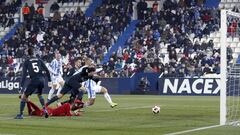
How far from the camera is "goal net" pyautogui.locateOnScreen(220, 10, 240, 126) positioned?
653 inches

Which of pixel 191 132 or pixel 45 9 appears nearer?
pixel 191 132

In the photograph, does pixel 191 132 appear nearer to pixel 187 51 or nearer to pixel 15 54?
pixel 187 51

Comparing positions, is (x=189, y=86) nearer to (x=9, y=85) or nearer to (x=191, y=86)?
(x=191, y=86)

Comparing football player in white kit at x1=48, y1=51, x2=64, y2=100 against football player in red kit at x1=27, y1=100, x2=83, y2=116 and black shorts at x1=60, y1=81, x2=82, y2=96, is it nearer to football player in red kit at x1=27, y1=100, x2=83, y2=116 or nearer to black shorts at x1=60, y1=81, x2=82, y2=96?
football player in red kit at x1=27, y1=100, x2=83, y2=116

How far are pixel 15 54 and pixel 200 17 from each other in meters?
14.7

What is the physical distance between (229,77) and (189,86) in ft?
62.4

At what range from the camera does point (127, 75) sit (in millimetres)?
Result: 42219

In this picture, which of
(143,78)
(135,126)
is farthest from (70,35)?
(135,126)

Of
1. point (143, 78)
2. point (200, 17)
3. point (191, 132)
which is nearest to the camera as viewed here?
point (191, 132)

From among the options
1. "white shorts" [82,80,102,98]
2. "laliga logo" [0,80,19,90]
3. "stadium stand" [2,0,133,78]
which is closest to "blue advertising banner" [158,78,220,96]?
"stadium stand" [2,0,133,78]

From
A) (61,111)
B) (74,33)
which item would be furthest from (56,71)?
(74,33)

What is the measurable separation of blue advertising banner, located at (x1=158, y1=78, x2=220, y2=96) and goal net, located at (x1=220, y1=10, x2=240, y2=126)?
45.2 feet

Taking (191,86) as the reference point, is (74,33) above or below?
above

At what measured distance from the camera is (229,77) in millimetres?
19641
